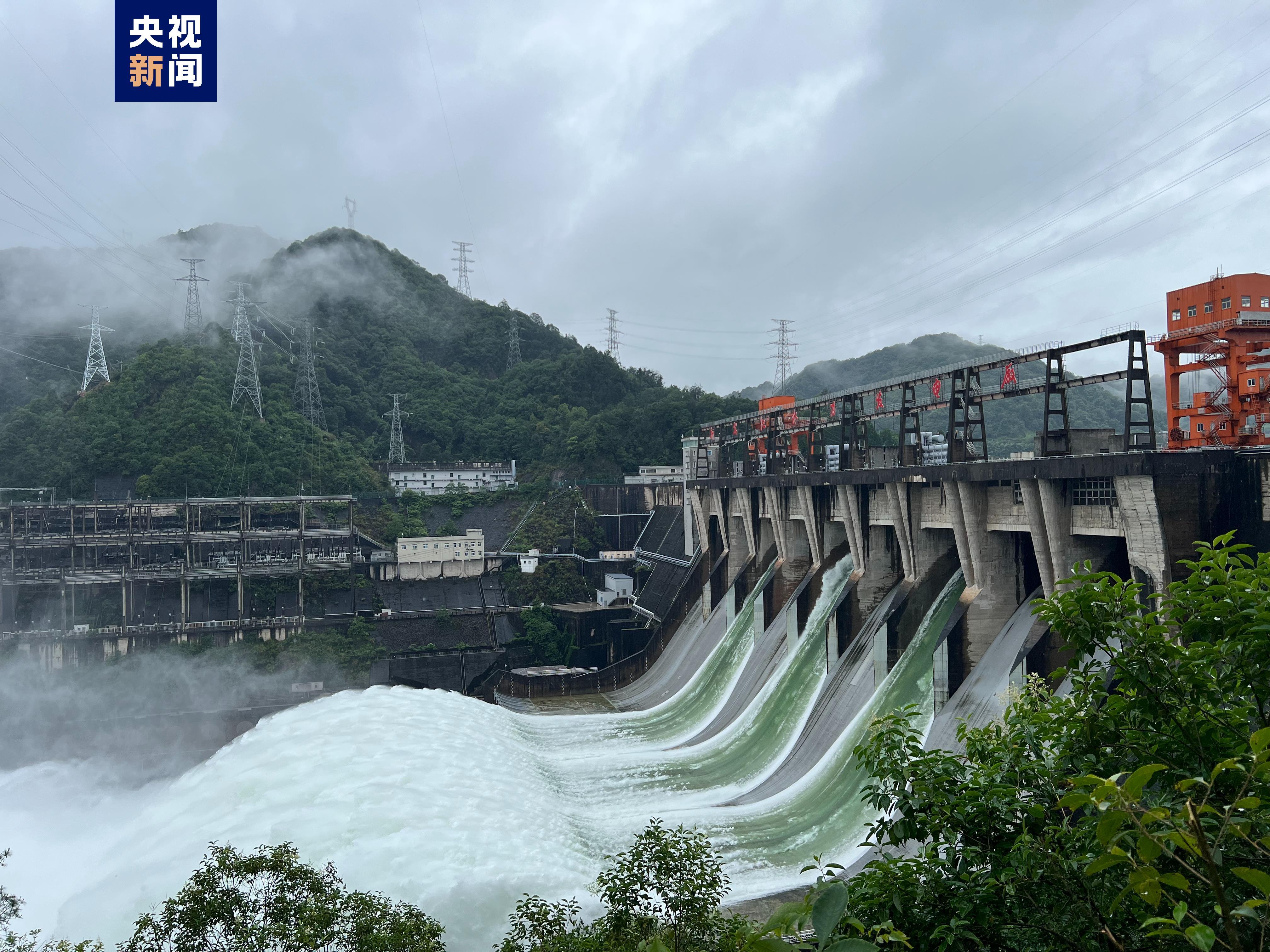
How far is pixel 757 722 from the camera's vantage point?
2305cm

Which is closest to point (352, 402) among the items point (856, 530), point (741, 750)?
point (856, 530)

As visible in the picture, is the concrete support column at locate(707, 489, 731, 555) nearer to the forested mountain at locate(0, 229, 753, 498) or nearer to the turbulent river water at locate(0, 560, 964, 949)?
the turbulent river water at locate(0, 560, 964, 949)

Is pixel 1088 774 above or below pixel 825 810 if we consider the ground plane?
above

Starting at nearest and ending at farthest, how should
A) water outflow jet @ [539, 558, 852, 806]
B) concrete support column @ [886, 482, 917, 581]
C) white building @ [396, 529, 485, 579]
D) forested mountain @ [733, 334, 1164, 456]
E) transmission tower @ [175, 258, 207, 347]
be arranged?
water outflow jet @ [539, 558, 852, 806], concrete support column @ [886, 482, 917, 581], white building @ [396, 529, 485, 579], transmission tower @ [175, 258, 207, 347], forested mountain @ [733, 334, 1164, 456]

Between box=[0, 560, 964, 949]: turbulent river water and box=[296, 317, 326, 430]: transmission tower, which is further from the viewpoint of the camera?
box=[296, 317, 326, 430]: transmission tower

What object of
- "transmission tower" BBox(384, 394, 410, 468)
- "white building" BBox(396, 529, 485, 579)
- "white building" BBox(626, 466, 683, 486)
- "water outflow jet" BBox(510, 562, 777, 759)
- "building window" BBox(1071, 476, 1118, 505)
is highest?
"transmission tower" BBox(384, 394, 410, 468)

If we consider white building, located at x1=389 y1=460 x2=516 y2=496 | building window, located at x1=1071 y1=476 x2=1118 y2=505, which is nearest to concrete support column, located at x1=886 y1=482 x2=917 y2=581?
building window, located at x1=1071 y1=476 x2=1118 y2=505

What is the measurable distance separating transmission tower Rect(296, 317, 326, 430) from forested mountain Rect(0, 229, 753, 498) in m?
1.50

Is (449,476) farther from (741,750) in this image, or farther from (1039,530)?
(1039,530)

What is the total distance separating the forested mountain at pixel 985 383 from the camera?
8444 cm

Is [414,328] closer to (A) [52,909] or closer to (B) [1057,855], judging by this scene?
(A) [52,909]

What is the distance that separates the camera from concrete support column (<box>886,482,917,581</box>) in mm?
22000

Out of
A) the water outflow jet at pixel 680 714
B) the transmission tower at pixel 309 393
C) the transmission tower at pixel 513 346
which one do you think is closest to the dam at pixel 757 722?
the water outflow jet at pixel 680 714

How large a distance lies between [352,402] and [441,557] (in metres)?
32.9
